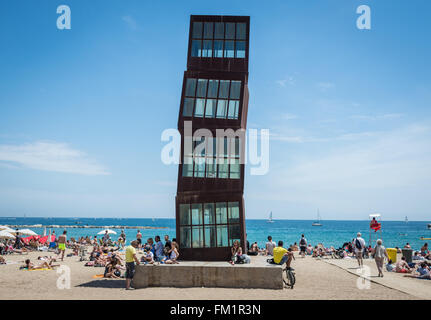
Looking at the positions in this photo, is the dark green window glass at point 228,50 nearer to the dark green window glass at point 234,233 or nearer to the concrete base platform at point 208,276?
the dark green window glass at point 234,233

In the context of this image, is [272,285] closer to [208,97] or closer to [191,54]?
[208,97]

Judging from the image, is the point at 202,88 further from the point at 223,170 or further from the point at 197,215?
the point at 197,215

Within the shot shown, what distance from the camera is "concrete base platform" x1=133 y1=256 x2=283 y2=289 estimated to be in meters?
14.3

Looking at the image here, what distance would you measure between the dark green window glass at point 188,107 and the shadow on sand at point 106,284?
9.11m

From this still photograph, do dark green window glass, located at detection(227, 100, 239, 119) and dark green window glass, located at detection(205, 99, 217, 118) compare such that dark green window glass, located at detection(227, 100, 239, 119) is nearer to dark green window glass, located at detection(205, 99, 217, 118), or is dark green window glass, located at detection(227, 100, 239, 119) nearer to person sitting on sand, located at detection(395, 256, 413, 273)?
dark green window glass, located at detection(205, 99, 217, 118)

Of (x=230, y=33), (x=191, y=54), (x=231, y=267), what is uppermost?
(x=230, y=33)

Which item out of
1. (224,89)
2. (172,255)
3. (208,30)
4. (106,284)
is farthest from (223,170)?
(208,30)

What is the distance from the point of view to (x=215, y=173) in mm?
19453

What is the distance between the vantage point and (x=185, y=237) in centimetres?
1911

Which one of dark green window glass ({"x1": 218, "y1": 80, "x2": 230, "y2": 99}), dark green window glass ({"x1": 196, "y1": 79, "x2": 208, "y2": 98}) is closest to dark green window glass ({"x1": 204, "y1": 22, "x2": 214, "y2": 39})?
dark green window glass ({"x1": 196, "y1": 79, "x2": 208, "y2": 98})

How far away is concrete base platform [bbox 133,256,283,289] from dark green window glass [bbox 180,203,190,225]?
14.9ft
